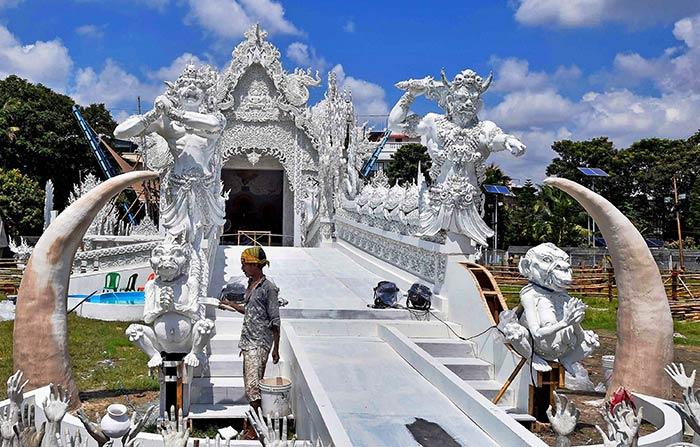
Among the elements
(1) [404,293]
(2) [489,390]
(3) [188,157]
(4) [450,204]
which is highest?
(3) [188,157]

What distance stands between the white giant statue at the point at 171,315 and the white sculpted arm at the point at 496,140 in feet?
11.9

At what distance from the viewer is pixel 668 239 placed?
110ft

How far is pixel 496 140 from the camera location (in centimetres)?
683

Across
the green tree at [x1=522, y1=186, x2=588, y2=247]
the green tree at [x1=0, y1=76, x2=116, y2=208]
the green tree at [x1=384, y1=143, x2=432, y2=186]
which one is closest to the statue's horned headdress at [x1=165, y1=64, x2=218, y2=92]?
the green tree at [x1=522, y1=186, x2=588, y2=247]

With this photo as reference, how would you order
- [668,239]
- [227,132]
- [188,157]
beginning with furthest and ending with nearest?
[668,239] → [227,132] → [188,157]

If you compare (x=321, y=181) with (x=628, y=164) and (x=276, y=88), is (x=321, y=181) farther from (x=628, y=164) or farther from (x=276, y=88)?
(x=628, y=164)

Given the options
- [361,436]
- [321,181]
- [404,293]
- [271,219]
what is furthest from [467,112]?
[271,219]

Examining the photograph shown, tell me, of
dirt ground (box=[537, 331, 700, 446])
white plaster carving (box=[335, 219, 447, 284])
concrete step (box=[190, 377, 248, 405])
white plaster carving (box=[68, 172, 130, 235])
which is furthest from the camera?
white plaster carving (box=[68, 172, 130, 235])

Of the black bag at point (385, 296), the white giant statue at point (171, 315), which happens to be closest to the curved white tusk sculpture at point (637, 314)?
the black bag at point (385, 296)

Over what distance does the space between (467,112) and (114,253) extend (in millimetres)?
10523

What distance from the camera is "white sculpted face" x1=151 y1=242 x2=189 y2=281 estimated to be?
179 inches

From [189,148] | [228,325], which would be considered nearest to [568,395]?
[228,325]

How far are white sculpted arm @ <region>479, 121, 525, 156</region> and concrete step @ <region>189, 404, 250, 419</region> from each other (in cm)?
366

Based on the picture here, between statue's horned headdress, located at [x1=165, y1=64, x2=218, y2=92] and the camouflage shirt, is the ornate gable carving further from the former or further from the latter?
the camouflage shirt
